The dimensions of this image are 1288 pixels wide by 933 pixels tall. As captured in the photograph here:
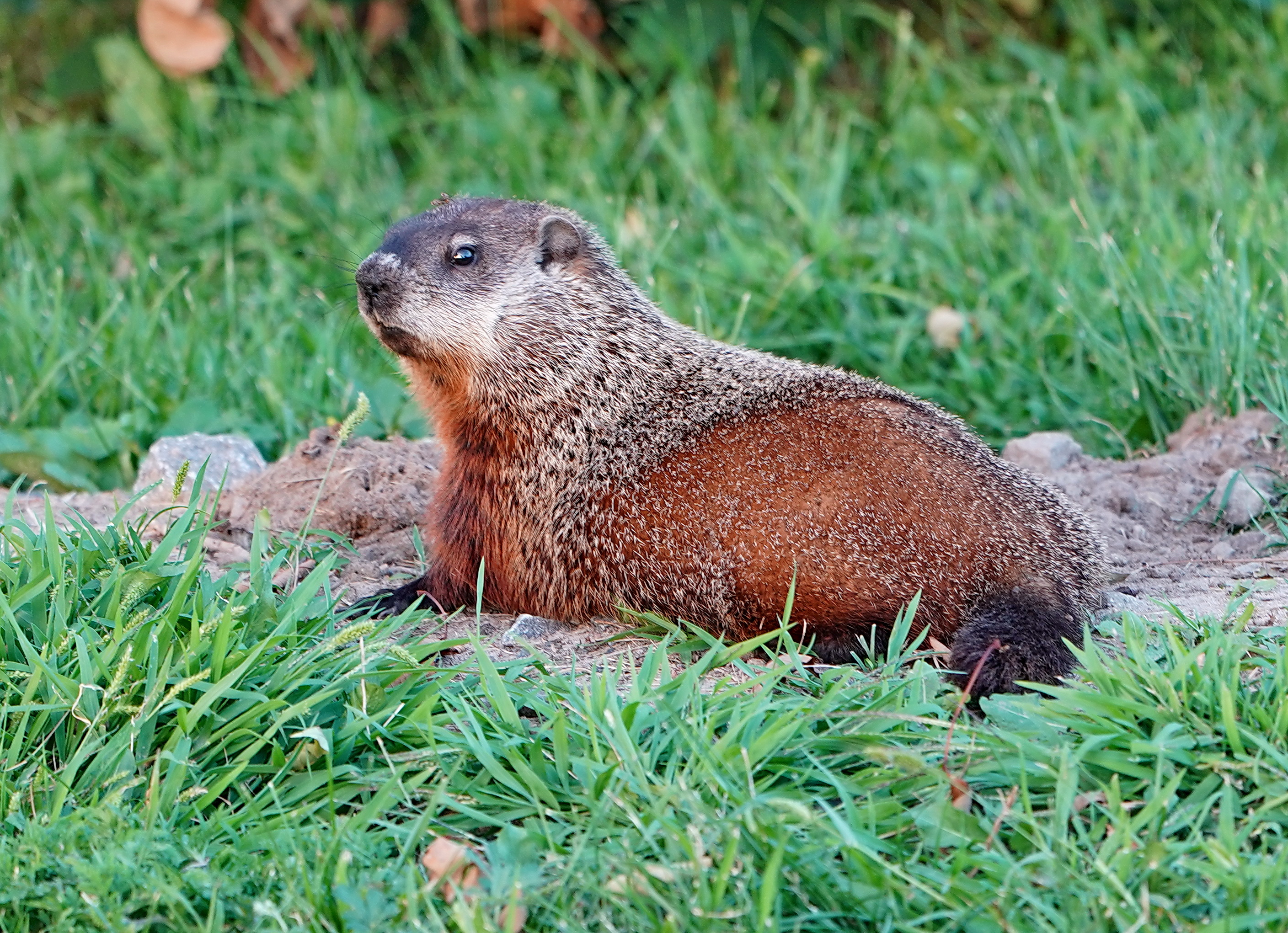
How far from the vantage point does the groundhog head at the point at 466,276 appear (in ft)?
12.2

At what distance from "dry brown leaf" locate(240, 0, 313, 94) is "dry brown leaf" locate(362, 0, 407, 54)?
13.5 inches

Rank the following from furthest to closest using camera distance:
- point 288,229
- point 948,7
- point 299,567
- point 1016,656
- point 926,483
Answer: point 948,7, point 288,229, point 299,567, point 926,483, point 1016,656

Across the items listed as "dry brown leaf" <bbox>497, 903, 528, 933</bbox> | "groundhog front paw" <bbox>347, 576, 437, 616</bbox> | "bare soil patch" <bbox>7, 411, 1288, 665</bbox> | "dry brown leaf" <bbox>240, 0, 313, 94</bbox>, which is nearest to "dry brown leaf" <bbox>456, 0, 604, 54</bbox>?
"dry brown leaf" <bbox>240, 0, 313, 94</bbox>

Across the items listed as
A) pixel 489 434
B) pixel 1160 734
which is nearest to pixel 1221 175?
pixel 489 434

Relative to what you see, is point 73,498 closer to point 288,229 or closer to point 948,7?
point 288,229

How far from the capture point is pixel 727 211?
5.86m

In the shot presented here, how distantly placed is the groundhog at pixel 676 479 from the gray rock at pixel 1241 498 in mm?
730

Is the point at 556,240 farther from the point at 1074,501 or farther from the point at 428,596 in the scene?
the point at 1074,501

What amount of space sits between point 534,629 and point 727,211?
9.28ft

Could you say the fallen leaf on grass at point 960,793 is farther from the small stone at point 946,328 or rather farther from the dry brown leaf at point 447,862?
the small stone at point 946,328

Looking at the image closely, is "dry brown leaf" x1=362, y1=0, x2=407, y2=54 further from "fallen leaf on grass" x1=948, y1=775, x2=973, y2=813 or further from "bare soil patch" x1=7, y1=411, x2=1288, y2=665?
"fallen leaf on grass" x1=948, y1=775, x2=973, y2=813

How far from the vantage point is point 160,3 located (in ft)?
20.1

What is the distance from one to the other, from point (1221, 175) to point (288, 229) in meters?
3.76

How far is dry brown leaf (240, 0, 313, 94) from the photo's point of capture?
6.61m
